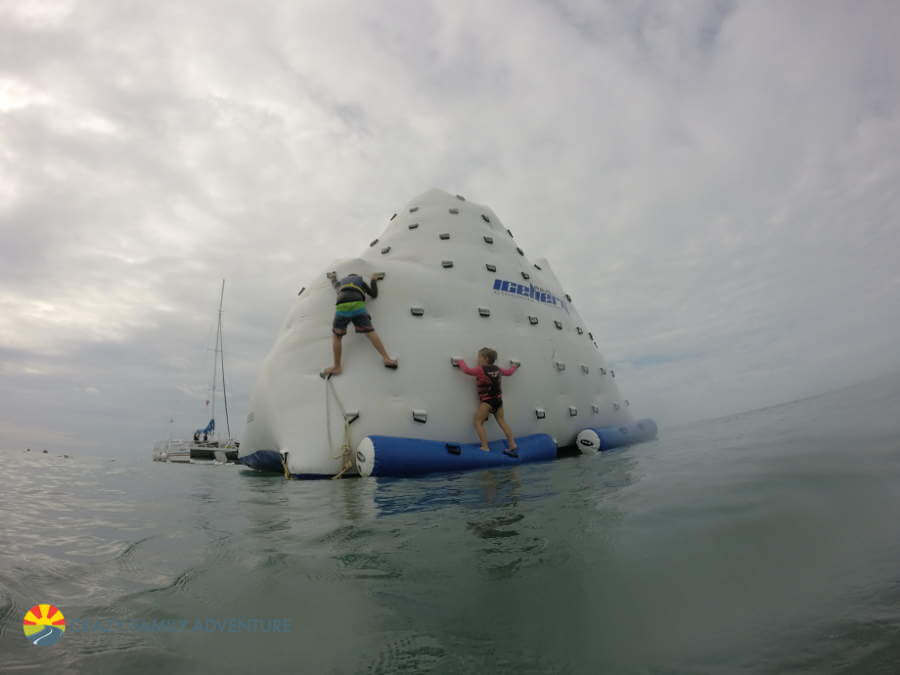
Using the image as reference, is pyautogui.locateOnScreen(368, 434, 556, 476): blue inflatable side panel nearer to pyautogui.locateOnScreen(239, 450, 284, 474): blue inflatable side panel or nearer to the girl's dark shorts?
the girl's dark shorts

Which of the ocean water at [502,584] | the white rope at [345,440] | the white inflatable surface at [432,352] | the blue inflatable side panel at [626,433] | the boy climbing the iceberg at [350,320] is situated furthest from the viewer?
the blue inflatable side panel at [626,433]

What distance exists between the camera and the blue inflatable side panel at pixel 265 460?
765cm

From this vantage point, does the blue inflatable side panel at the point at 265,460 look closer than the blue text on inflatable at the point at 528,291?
Yes

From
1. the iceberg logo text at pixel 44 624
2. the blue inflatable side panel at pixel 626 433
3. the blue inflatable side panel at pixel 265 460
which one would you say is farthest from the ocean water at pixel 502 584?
the blue inflatable side panel at pixel 626 433

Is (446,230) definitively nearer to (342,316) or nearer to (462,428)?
(342,316)

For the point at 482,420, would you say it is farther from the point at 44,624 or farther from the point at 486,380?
the point at 44,624

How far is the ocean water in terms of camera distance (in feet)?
4.12

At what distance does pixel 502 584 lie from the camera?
176 cm

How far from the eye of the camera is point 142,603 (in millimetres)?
1739

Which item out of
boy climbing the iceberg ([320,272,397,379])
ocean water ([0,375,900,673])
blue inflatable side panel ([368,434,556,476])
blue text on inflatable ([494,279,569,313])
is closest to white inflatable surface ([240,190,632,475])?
blue text on inflatable ([494,279,569,313])

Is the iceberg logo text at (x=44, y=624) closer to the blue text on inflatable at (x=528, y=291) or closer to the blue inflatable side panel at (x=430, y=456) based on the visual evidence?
the blue inflatable side panel at (x=430, y=456)

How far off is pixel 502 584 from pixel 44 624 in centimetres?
169

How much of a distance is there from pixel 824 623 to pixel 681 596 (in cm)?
39

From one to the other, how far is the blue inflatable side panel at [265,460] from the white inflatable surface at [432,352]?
0.15 meters
